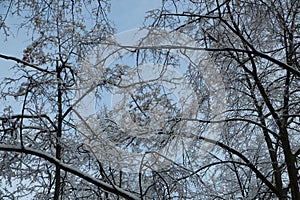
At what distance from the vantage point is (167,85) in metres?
4.11

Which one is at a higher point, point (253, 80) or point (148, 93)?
point (253, 80)

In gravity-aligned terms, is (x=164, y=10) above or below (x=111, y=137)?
above

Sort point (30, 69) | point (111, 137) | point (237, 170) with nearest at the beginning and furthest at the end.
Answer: point (30, 69)
point (111, 137)
point (237, 170)

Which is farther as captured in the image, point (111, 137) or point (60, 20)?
point (111, 137)

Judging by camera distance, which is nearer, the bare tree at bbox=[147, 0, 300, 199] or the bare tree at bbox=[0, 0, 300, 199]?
the bare tree at bbox=[0, 0, 300, 199]

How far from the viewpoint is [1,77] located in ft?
10.8

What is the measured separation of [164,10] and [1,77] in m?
1.53

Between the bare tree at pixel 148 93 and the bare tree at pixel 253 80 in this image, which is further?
the bare tree at pixel 253 80

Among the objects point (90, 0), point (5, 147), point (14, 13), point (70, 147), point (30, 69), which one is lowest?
point (5, 147)

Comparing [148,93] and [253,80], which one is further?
[253,80]

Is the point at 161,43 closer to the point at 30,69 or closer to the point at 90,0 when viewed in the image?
the point at 90,0

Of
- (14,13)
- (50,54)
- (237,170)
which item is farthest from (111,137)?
(237,170)

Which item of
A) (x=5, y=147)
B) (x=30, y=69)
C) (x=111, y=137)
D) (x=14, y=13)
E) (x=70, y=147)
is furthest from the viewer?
(x=111, y=137)

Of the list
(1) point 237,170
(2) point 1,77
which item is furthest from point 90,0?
(1) point 237,170
